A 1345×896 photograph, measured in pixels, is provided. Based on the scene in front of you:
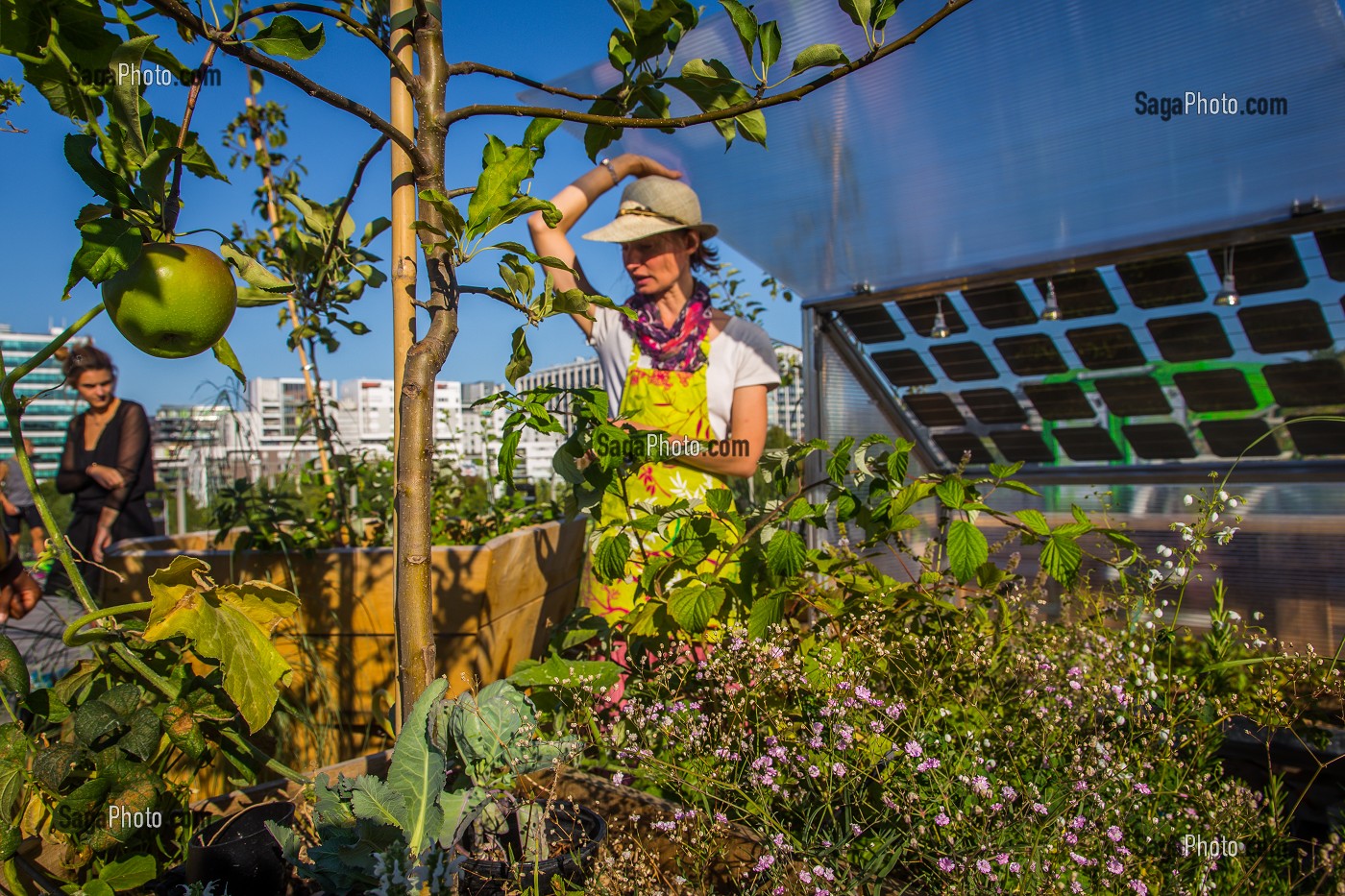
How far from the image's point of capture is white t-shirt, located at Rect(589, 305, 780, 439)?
2.10 metres

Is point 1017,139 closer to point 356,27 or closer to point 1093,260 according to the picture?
point 1093,260

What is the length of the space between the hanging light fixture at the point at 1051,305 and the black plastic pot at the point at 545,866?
8.23ft

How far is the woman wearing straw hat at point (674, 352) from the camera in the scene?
6.61 feet

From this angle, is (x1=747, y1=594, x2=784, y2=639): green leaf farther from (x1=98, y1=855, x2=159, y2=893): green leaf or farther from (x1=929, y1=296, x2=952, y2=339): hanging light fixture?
(x1=929, y1=296, x2=952, y2=339): hanging light fixture

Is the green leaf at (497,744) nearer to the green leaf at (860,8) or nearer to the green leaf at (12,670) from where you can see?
the green leaf at (12,670)

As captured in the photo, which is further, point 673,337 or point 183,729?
point 673,337

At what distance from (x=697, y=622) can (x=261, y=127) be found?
3.19 m

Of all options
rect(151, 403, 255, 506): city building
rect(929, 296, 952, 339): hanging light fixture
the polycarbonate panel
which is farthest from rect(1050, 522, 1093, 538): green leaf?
rect(151, 403, 255, 506): city building

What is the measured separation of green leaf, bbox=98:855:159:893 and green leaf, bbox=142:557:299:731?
261 millimetres

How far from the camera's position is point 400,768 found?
81cm

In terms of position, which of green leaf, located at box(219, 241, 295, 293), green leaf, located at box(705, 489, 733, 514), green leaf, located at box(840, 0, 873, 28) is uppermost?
green leaf, located at box(840, 0, 873, 28)

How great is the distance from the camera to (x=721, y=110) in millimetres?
815

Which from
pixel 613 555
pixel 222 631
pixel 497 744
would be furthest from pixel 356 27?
pixel 613 555

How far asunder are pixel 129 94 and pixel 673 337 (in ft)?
4.95
